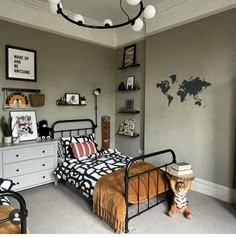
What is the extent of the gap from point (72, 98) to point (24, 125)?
0.99 metres

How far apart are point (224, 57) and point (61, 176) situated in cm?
287

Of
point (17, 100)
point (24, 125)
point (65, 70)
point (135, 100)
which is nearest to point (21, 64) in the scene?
point (17, 100)

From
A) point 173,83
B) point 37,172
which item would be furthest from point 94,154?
point 173,83

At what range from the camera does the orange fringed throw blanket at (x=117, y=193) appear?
2.06 meters

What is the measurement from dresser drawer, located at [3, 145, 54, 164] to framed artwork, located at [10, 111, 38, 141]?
35 cm

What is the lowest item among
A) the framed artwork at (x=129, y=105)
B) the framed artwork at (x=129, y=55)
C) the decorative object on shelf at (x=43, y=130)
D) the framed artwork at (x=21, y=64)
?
the decorative object on shelf at (x=43, y=130)

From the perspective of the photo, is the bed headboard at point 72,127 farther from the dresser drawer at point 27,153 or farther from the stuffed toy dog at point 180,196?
the stuffed toy dog at point 180,196

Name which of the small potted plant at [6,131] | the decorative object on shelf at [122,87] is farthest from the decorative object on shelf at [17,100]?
the decorative object on shelf at [122,87]

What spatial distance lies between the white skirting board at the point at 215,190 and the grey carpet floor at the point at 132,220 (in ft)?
0.30

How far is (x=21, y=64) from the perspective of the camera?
10.5ft

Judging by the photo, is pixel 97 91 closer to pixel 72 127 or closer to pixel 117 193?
pixel 72 127

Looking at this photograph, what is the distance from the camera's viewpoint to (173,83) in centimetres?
330

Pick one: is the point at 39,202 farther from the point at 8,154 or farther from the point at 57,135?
the point at 57,135

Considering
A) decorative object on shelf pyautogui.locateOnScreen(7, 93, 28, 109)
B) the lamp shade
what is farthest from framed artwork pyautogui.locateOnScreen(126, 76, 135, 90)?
decorative object on shelf pyautogui.locateOnScreen(7, 93, 28, 109)
